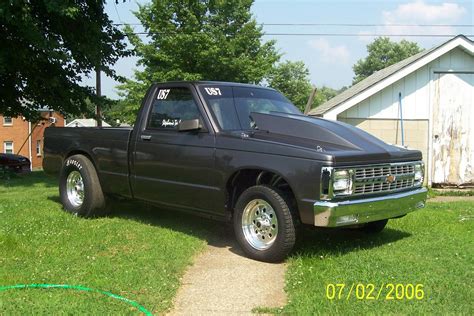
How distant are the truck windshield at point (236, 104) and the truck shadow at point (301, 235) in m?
1.46

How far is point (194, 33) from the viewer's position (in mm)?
29734

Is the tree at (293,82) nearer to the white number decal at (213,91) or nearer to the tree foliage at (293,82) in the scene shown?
the tree foliage at (293,82)

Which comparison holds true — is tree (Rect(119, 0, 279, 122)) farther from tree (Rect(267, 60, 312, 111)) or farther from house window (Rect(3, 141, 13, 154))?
house window (Rect(3, 141, 13, 154))

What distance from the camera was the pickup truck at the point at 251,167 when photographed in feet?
16.5

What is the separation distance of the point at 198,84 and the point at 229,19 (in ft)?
93.4

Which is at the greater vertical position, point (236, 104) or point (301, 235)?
point (236, 104)

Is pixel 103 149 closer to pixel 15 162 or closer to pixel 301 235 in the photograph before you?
pixel 301 235

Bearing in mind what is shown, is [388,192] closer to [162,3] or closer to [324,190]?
[324,190]

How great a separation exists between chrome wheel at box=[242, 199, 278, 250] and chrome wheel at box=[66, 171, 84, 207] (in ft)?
10.3

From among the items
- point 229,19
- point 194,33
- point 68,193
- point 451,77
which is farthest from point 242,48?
point 68,193

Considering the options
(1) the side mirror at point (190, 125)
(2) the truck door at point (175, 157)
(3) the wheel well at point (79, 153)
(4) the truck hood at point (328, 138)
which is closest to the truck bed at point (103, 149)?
(3) the wheel well at point (79, 153)

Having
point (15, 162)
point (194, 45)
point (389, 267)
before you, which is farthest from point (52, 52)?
point (15, 162)

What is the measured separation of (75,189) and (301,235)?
3525 mm

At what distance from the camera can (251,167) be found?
5.42m
